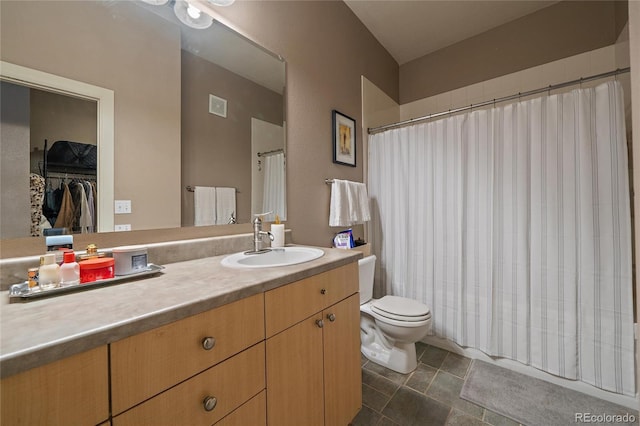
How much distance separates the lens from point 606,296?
1404 millimetres

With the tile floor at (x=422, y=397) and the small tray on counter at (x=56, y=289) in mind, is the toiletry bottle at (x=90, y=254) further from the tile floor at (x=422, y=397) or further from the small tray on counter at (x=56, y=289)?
the tile floor at (x=422, y=397)

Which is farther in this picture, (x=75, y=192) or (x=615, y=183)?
(x=615, y=183)

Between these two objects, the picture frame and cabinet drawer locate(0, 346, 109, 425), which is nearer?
cabinet drawer locate(0, 346, 109, 425)

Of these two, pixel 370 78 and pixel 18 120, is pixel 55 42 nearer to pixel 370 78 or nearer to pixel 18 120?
pixel 18 120

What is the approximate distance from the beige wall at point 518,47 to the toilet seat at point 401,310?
6.91 ft

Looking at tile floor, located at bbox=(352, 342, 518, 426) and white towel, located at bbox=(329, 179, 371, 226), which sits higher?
white towel, located at bbox=(329, 179, 371, 226)

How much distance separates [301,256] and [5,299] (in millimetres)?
952

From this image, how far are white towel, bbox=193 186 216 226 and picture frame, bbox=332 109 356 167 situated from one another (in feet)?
3.27

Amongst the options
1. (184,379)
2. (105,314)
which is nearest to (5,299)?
(105,314)

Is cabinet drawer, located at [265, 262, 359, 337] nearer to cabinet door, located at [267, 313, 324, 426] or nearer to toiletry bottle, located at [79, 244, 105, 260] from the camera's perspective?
cabinet door, located at [267, 313, 324, 426]

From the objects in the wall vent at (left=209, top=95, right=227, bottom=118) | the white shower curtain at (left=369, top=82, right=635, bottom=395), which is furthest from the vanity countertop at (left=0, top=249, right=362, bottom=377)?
the white shower curtain at (left=369, top=82, right=635, bottom=395)

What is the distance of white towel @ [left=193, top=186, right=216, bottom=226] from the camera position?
3.73 ft

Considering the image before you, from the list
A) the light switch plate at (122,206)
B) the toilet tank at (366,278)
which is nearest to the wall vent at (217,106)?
the light switch plate at (122,206)

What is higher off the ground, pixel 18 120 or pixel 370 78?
pixel 370 78
